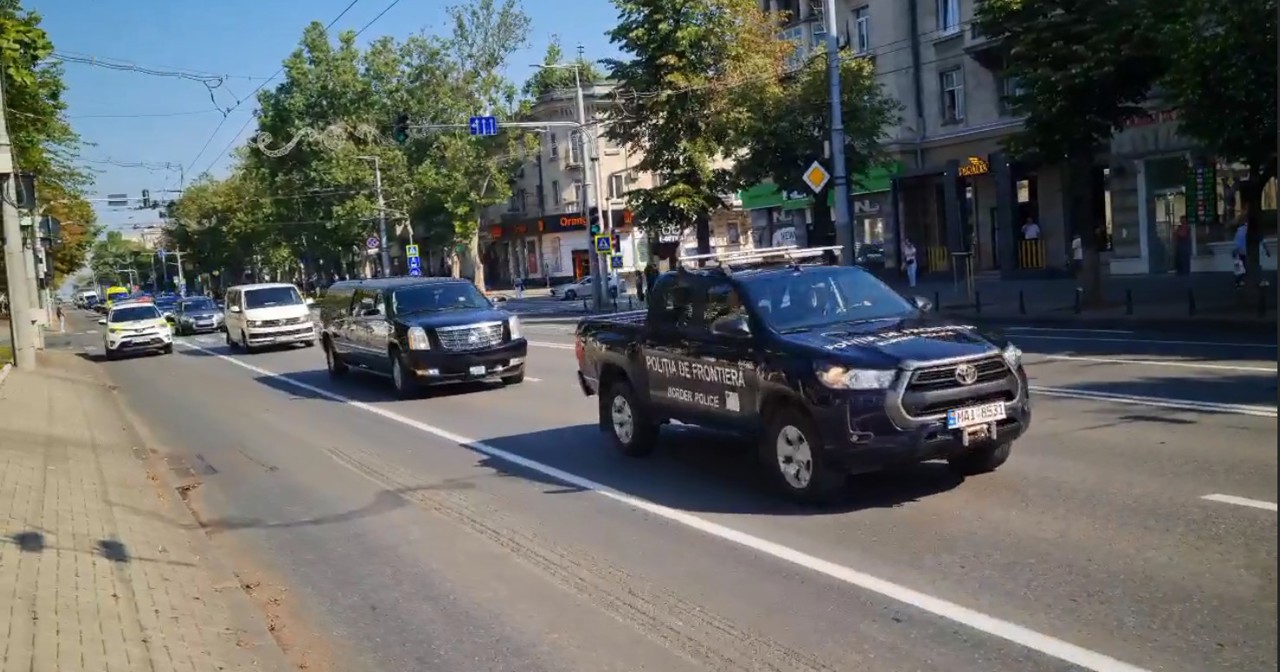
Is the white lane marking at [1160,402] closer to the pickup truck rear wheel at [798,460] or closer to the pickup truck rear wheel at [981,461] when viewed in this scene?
the pickup truck rear wheel at [981,461]

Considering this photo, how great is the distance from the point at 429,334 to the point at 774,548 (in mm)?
11260

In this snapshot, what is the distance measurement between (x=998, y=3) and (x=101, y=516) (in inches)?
793

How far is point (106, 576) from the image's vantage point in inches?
308

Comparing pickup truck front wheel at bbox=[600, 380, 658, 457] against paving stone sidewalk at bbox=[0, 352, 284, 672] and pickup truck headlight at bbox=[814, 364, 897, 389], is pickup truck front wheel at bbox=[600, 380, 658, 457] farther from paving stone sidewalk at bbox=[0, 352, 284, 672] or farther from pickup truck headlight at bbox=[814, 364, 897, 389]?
paving stone sidewalk at bbox=[0, 352, 284, 672]

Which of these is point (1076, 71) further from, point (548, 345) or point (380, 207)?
point (380, 207)

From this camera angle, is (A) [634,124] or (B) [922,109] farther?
(B) [922,109]

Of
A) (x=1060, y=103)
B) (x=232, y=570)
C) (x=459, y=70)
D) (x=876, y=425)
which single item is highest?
(x=459, y=70)

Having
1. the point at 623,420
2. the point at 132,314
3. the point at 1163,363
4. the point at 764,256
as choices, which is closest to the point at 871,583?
the point at 764,256

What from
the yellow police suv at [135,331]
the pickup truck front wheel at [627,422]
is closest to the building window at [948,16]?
the yellow police suv at [135,331]

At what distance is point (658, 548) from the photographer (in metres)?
8.09

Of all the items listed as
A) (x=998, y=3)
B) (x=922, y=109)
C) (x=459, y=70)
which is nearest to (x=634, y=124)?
(x=922, y=109)

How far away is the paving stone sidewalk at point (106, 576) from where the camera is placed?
6191 millimetres

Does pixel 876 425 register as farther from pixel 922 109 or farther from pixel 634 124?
pixel 922 109

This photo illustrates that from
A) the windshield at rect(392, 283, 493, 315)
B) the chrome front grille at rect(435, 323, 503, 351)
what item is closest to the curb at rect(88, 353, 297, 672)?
the chrome front grille at rect(435, 323, 503, 351)
